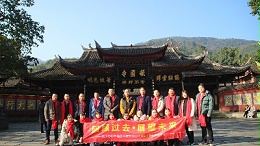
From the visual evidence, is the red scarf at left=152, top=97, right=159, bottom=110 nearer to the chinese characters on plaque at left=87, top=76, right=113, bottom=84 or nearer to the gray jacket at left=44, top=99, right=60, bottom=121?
the gray jacket at left=44, top=99, right=60, bottom=121

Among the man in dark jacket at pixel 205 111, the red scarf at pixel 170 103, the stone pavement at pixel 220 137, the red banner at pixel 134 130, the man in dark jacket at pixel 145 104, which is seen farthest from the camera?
the man in dark jacket at pixel 145 104

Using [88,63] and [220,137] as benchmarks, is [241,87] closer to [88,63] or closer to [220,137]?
[220,137]

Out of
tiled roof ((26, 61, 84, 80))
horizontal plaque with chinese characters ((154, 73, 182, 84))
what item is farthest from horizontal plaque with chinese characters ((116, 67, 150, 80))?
tiled roof ((26, 61, 84, 80))

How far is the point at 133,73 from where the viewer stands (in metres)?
19.5

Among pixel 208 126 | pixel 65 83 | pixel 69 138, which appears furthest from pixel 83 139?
pixel 65 83

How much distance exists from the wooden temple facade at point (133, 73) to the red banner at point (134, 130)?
12060mm

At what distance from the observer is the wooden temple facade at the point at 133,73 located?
19438 mm

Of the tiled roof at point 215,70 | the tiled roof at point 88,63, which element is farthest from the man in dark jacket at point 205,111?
the tiled roof at point 215,70

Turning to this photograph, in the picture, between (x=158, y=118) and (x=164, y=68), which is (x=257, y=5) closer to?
(x=164, y=68)

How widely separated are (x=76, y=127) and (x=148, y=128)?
226cm

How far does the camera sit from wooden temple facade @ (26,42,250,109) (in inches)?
765

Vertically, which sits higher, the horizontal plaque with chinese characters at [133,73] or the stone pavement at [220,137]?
the horizontal plaque with chinese characters at [133,73]

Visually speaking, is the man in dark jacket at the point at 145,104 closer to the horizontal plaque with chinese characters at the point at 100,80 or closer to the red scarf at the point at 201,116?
the red scarf at the point at 201,116

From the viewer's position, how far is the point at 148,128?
6.97 metres
